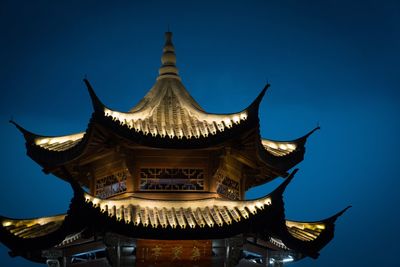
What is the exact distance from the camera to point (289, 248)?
18.7 m

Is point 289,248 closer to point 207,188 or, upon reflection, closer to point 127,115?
point 207,188

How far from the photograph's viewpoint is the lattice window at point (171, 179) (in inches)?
763

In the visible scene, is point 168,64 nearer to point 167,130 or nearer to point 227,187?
point 167,130

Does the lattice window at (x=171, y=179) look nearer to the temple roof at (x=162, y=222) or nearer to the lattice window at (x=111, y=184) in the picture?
Answer: the lattice window at (x=111, y=184)

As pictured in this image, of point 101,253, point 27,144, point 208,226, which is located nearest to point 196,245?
point 208,226

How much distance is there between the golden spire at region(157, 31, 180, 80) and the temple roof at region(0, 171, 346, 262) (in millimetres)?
4476

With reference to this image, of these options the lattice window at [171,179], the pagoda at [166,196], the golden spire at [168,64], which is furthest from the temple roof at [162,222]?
the golden spire at [168,64]

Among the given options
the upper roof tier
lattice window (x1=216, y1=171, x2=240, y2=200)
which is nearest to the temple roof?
lattice window (x1=216, y1=171, x2=240, y2=200)

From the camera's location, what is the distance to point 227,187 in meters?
20.2

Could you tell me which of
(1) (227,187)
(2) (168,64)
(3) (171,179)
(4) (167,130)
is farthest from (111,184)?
(2) (168,64)

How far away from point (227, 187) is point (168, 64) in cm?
421

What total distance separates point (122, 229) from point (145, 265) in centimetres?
151

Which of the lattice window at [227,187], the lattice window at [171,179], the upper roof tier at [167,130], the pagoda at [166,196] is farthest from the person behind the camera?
the lattice window at [227,187]

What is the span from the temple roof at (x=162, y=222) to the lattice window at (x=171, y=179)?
2.13 ft
